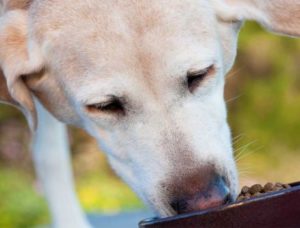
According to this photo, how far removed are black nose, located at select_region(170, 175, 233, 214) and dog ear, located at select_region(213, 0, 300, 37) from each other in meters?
0.80

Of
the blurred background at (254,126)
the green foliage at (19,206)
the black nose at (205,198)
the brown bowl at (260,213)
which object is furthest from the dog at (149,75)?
the blurred background at (254,126)

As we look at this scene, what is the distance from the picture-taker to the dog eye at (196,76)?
10.6 ft

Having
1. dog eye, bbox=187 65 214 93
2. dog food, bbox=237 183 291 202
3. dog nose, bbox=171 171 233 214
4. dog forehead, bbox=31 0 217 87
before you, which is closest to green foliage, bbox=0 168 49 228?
dog forehead, bbox=31 0 217 87

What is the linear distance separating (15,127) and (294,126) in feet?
9.28

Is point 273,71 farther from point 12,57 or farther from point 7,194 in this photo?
point 12,57

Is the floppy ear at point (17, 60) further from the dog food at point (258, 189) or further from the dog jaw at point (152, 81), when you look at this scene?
the dog food at point (258, 189)

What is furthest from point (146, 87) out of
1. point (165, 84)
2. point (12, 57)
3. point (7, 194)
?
point (7, 194)

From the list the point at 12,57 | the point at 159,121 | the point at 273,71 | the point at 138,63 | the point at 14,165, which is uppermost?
the point at 273,71

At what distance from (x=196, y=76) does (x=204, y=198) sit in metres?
0.56

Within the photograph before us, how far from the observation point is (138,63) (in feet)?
10.4

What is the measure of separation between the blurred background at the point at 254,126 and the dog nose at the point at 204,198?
4.30 meters

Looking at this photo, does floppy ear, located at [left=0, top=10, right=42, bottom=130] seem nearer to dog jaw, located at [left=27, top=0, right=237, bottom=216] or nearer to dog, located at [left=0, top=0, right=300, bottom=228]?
dog, located at [left=0, top=0, right=300, bottom=228]

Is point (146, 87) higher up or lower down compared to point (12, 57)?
lower down

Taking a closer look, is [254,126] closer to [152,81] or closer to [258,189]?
[152,81]
